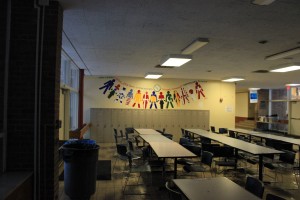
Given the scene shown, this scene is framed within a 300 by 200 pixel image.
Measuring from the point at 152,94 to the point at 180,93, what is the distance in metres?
1.37

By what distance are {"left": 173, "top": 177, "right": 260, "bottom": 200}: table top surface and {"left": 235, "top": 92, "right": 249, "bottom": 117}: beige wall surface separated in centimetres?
1637

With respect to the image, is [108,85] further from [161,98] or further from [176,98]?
[176,98]

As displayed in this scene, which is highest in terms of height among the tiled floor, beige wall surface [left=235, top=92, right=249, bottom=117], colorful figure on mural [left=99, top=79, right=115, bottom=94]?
colorful figure on mural [left=99, top=79, right=115, bottom=94]

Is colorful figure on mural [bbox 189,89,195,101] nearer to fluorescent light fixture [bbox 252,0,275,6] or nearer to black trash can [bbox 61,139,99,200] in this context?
black trash can [bbox 61,139,99,200]

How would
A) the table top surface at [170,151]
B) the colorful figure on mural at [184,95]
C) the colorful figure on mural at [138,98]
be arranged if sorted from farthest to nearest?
the colorful figure on mural at [184,95] → the colorful figure on mural at [138,98] → the table top surface at [170,151]

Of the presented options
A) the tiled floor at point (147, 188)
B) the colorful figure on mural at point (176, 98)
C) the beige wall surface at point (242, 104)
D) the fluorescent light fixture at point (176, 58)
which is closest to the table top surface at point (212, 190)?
the tiled floor at point (147, 188)

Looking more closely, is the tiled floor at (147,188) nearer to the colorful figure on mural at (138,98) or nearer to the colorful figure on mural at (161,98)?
the colorful figure on mural at (138,98)

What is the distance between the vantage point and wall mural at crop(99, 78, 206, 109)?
11078 millimetres

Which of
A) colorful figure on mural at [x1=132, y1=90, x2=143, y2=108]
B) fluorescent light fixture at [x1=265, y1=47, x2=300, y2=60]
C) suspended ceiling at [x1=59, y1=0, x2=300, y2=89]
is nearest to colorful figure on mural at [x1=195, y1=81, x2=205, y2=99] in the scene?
colorful figure on mural at [x1=132, y1=90, x2=143, y2=108]

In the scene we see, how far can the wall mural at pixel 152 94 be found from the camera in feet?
36.3

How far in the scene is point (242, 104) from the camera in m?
18.6

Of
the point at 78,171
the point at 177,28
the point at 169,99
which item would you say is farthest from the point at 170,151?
the point at 169,99

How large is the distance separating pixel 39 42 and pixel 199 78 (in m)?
8.94

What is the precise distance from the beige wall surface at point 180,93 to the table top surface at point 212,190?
8.37m
